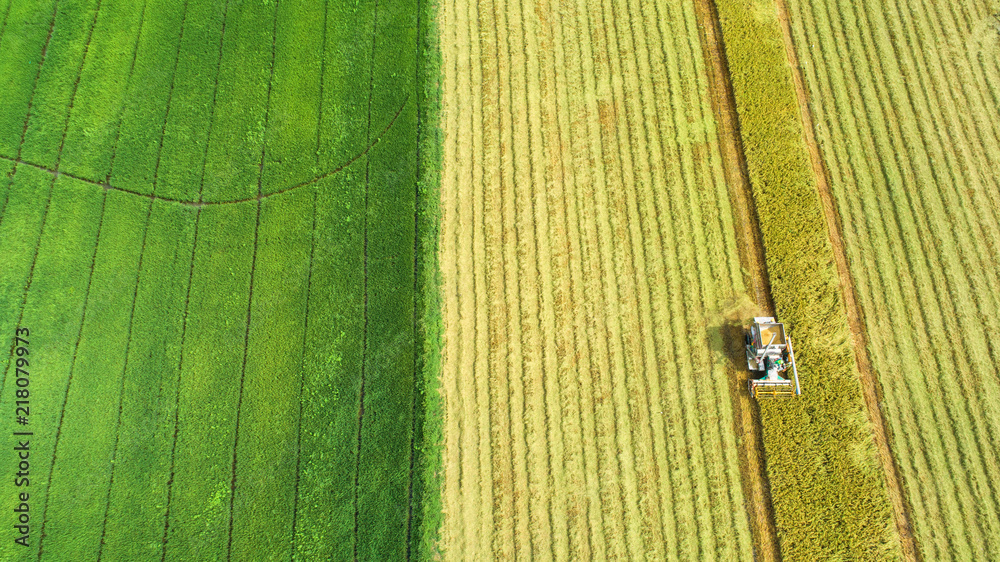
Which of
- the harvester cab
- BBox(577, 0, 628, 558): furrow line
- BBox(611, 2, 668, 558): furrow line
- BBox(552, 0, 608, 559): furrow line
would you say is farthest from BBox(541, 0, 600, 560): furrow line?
the harvester cab

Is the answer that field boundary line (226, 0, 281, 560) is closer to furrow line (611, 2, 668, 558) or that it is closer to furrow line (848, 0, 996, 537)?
furrow line (611, 2, 668, 558)

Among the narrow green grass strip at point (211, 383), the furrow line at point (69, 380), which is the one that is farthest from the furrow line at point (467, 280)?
the furrow line at point (69, 380)

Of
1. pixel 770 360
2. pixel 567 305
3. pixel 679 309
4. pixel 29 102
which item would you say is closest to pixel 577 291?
pixel 567 305

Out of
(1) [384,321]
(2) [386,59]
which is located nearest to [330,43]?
(2) [386,59]

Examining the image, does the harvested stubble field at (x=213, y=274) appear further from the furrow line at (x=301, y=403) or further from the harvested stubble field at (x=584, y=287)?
the harvested stubble field at (x=584, y=287)

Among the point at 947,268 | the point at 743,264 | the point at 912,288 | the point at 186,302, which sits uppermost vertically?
the point at 743,264

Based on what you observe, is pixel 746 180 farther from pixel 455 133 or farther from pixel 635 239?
pixel 455 133

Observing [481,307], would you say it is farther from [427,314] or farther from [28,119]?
[28,119]
